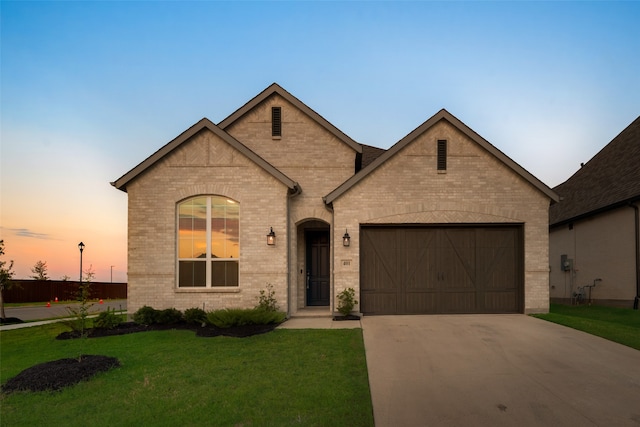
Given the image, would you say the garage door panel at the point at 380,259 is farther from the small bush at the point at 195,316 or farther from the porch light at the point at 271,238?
the small bush at the point at 195,316

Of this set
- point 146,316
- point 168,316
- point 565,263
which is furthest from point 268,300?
point 565,263

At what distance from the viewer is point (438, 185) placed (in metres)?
12.6

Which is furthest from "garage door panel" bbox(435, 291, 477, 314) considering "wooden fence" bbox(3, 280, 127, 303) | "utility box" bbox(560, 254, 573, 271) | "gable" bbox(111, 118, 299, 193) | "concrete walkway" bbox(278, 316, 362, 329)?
"wooden fence" bbox(3, 280, 127, 303)

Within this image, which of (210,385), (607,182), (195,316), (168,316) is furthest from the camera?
(607,182)

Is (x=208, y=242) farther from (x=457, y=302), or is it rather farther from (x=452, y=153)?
(x=452, y=153)

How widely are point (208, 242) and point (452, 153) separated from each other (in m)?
8.05

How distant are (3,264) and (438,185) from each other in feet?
54.3

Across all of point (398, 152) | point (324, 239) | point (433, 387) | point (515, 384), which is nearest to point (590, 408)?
point (515, 384)

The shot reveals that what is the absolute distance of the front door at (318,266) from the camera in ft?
48.0

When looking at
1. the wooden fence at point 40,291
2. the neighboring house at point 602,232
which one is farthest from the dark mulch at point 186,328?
the wooden fence at point 40,291

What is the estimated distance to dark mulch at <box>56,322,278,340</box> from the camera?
1017 cm

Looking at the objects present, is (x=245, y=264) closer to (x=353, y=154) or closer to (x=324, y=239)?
(x=324, y=239)

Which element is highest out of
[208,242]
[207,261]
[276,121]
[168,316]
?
[276,121]

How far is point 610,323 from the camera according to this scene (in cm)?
1144
